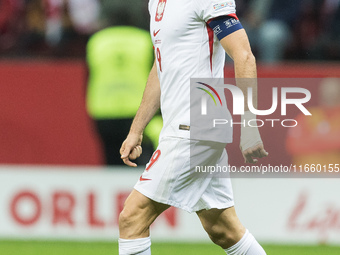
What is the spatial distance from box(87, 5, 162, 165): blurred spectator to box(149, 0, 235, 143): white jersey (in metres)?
2.96

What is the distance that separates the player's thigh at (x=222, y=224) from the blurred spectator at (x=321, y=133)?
3221mm

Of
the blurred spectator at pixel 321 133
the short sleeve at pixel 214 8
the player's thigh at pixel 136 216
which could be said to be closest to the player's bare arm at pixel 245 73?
the short sleeve at pixel 214 8

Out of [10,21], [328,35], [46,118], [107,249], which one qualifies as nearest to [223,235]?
[107,249]

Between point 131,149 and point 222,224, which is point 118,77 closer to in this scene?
point 131,149

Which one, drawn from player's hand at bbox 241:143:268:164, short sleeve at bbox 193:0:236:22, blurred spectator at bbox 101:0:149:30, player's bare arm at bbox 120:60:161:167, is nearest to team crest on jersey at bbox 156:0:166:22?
short sleeve at bbox 193:0:236:22

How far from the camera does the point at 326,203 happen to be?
293 inches

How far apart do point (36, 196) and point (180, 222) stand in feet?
4.25

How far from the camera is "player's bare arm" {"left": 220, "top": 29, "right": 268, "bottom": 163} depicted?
411 cm

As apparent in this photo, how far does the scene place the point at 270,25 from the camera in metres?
9.59

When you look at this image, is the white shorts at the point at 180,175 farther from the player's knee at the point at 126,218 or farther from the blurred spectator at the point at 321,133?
the blurred spectator at the point at 321,133

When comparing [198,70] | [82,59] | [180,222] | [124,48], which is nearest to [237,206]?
[180,222]

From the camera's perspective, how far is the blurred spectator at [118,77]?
7.44m

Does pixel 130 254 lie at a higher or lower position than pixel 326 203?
higher

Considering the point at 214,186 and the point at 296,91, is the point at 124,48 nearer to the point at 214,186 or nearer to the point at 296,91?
the point at 296,91
